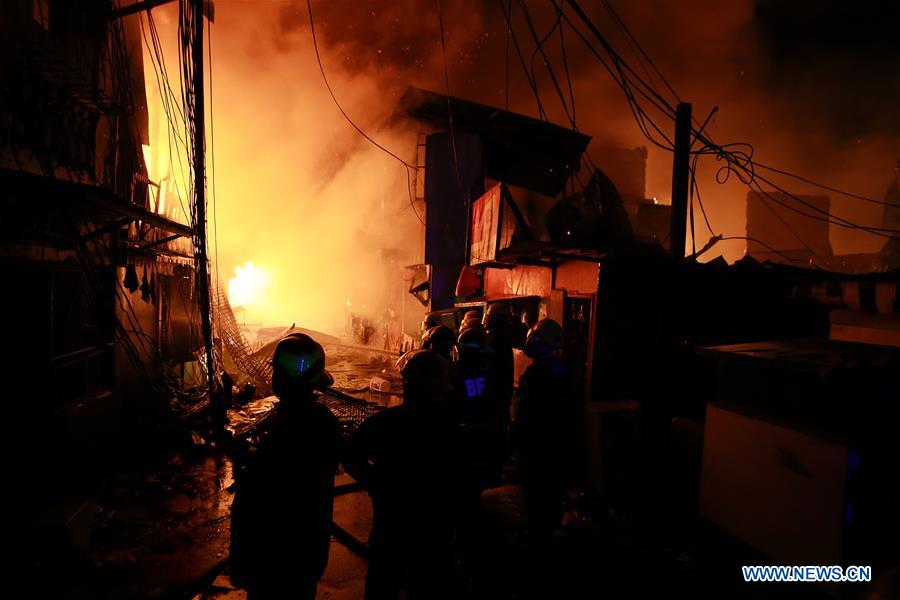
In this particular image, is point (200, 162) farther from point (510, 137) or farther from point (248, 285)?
point (248, 285)

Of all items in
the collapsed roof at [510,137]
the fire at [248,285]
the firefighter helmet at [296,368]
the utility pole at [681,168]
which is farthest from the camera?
the fire at [248,285]

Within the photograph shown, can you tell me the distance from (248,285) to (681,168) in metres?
36.3

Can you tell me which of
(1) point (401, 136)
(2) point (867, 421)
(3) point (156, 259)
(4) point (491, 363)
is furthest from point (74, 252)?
(1) point (401, 136)

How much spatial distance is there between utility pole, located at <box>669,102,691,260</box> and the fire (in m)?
34.0

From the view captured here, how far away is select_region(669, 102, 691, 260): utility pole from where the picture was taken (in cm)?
570

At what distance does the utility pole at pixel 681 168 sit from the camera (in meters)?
5.70

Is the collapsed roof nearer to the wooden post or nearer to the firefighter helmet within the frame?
the wooden post

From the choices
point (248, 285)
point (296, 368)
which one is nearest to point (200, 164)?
point (296, 368)

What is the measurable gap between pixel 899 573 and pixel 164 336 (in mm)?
11567

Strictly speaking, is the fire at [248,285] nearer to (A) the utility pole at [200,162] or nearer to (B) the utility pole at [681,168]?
(A) the utility pole at [200,162]

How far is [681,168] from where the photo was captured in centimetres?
570

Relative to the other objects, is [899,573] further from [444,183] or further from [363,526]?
[444,183]

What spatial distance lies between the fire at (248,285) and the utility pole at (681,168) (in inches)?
1337

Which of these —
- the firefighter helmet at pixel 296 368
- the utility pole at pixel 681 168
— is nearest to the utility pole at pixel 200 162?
the firefighter helmet at pixel 296 368
